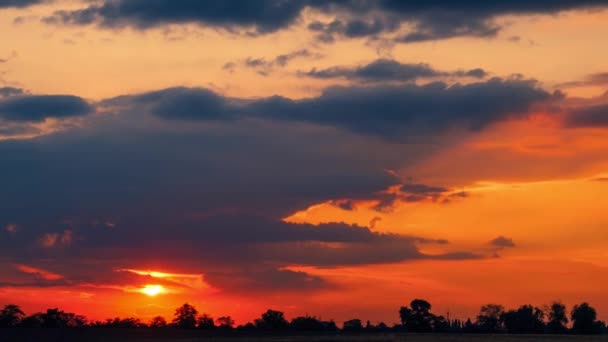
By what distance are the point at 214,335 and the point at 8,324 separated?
5128cm

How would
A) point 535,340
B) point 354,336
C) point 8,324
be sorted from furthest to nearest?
point 8,324 < point 354,336 < point 535,340

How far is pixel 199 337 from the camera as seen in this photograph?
540 feet

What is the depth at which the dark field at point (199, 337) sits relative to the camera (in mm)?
156500

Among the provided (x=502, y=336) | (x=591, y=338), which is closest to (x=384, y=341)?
(x=502, y=336)

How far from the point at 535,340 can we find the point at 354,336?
29.0 meters

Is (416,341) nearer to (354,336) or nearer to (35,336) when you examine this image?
(354,336)

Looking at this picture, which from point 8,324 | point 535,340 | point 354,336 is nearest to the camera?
point 535,340

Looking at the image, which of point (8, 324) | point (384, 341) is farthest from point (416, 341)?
point (8, 324)

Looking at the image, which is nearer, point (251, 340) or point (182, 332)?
point (251, 340)

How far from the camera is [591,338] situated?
156 meters

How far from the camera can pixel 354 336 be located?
16488 cm

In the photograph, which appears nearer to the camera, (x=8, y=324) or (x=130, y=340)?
(x=130, y=340)

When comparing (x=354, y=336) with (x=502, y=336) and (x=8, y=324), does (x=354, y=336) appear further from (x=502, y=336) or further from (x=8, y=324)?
(x=8, y=324)

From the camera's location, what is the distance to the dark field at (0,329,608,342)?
15650 centimetres
